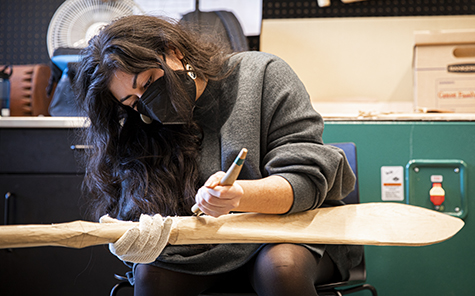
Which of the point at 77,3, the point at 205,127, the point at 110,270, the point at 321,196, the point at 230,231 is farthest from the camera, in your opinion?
the point at 77,3

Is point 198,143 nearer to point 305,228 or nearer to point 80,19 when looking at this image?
point 305,228

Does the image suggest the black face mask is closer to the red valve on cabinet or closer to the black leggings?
the black leggings

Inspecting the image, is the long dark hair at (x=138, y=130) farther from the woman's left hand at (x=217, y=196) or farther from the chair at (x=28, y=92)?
the chair at (x=28, y=92)

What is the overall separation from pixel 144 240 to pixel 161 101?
333 mm

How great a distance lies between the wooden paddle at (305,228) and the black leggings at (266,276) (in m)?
0.04

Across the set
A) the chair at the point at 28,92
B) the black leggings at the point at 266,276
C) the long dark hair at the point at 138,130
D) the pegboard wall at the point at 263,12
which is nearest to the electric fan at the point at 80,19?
the chair at the point at 28,92

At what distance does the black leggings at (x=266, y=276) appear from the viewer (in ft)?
2.47

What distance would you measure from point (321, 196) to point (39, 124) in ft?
4.21

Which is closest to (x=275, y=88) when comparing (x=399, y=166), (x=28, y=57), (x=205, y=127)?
(x=205, y=127)

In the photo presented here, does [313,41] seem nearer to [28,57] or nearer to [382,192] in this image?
[382,192]

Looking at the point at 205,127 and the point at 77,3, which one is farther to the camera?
the point at 77,3

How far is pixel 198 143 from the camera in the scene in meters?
1.01

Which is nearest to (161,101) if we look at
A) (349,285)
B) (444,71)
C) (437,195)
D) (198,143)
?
(198,143)

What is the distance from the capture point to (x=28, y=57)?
90.4 inches
